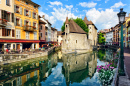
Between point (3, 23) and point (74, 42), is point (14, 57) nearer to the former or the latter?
point (3, 23)

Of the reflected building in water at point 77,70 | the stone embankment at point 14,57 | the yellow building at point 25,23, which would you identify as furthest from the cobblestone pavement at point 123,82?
the yellow building at point 25,23

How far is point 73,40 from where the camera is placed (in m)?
31.4

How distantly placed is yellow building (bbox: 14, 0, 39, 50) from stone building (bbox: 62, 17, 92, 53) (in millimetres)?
9451

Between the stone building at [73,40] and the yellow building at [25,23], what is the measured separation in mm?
9451

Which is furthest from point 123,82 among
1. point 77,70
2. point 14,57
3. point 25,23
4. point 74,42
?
point 74,42

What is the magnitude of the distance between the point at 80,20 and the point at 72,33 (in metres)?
10.7

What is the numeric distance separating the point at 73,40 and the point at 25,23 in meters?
15.4

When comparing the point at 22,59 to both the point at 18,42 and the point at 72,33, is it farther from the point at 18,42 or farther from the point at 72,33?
the point at 72,33

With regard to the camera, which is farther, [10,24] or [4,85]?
[10,24]

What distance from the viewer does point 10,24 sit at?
20.4 m

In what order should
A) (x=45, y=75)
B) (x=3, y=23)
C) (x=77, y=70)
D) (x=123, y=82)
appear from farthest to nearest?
(x=3, y=23) < (x=77, y=70) < (x=45, y=75) < (x=123, y=82)

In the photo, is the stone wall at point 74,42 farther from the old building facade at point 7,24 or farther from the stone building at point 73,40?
the old building facade at point 7,24

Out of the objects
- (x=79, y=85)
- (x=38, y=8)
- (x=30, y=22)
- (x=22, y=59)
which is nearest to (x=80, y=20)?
(x=38, y=8)

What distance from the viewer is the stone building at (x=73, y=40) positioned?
1195 inches
